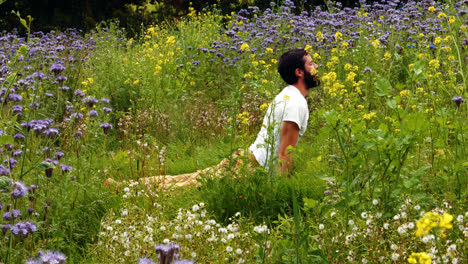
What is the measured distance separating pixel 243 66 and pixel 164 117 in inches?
75.7

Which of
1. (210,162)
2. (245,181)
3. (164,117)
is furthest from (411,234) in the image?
(164,117)

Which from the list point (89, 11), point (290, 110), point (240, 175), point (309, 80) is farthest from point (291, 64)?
point (89, 11)

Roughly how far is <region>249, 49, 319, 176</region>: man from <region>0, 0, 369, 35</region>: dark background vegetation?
10.4m

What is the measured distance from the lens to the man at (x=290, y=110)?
465 centimetres

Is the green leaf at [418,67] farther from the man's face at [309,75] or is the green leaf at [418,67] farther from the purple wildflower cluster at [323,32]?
the purple wildflower cluster at [323,32]

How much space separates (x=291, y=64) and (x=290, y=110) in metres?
0.63

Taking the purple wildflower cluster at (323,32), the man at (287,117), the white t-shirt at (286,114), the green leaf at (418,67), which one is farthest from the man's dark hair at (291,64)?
the green leaf at (418,67)

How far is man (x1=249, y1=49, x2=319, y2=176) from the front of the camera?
15.3 feet

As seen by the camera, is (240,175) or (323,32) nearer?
(240,175)

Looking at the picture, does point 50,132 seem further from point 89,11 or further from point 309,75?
point 89,11

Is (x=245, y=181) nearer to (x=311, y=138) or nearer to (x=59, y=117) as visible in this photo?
(x=311, y=138)

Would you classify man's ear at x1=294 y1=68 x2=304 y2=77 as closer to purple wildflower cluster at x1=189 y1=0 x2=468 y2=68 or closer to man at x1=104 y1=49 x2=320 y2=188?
man at x1=104 y1=49 x2=320 y2=188

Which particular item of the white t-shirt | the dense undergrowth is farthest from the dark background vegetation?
the white t-shirt

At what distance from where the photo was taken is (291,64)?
5.07 meters
